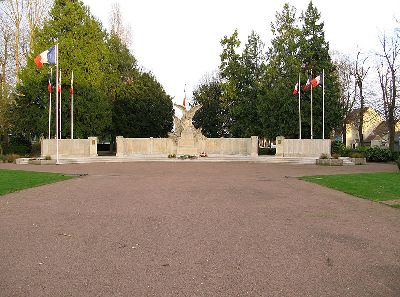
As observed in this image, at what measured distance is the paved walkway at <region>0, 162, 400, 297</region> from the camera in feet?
16.8

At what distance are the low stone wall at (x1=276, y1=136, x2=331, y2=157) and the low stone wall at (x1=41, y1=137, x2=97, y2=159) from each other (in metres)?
20.1

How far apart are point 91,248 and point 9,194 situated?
918cm

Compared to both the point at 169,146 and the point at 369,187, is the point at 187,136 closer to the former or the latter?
the point at 169,146

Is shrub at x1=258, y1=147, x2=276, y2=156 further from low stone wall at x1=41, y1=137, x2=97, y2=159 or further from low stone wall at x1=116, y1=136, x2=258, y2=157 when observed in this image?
low stone wall at x1=41, y1=137, x2=97, y2=159

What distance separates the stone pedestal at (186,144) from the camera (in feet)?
142

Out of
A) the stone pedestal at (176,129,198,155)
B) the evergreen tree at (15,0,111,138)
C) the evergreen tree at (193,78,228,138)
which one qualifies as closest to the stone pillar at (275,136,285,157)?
the stone pedestal at (176,129,198,155)

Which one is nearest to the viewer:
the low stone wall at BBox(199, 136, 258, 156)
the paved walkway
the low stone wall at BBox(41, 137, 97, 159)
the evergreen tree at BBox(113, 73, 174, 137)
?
the paved walkway

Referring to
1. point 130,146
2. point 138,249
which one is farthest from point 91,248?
point 130,146

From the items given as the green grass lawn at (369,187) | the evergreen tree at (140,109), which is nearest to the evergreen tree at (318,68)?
the evergreen tree at (140,109)

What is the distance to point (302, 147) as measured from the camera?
138 ft

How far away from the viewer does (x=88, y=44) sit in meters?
46.1

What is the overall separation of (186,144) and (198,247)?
36503mm

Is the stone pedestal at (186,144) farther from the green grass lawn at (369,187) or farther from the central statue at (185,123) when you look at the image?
the green grass lawn at (369,187)

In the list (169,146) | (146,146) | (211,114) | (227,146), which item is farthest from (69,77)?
(211,114)
